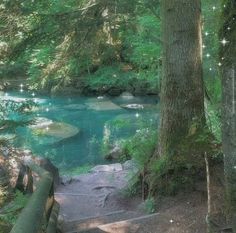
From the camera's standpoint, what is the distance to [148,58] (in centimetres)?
1217

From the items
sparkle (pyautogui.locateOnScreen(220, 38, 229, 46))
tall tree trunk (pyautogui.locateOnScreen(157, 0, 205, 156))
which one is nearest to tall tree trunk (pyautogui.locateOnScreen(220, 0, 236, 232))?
sparkle (pyautogui.locateOnScreen(220, 38, 229, 46))

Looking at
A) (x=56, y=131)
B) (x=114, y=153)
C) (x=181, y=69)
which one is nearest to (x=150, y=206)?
(x=181, y=69)

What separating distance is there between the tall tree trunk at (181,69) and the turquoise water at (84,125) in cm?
576

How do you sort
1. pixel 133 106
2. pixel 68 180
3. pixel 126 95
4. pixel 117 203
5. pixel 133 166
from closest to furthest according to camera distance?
pixel 117 203, pixel 133 166, pixel 68 180, pixel 133 106, pixel 126 95

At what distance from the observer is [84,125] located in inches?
870

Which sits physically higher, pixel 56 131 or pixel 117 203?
pixel 117 203

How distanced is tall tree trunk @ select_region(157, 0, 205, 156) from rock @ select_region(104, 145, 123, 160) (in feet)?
31.1

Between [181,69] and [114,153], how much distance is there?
1023cm

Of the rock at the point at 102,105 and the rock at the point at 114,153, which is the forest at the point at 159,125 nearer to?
the rock at the point at 114,153

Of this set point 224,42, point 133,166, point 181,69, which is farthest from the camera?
point 133,166

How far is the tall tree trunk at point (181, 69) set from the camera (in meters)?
6.02

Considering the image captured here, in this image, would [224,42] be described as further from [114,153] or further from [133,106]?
[133,106]

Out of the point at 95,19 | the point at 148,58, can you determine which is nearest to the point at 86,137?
the point at 148,58

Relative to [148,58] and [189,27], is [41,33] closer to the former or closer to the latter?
[189,27]
